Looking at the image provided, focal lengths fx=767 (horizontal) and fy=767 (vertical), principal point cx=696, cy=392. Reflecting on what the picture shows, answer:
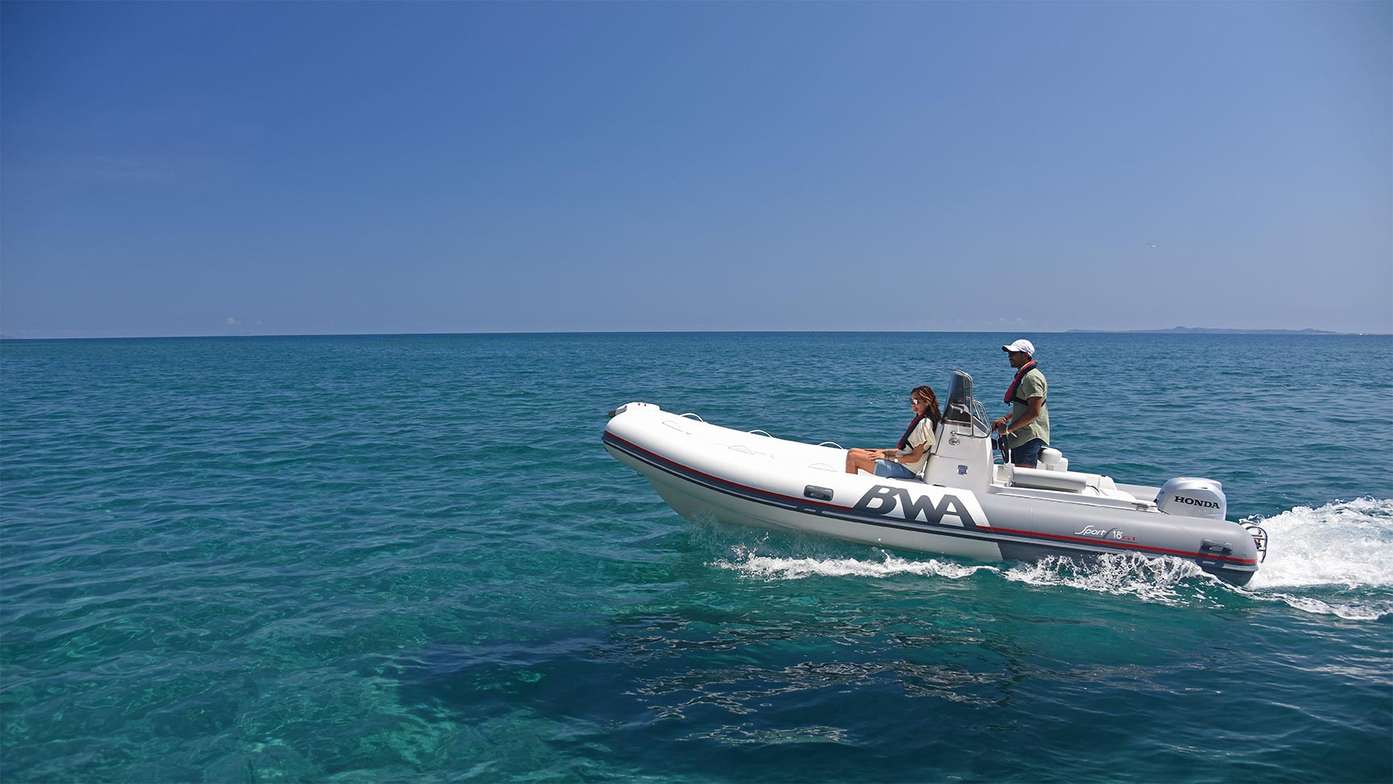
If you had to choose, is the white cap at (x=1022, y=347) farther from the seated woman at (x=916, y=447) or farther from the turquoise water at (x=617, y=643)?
the turquoise water at (x=617, y=643)

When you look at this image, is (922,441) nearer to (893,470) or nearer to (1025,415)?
(893,470)

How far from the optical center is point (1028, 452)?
27.3ft

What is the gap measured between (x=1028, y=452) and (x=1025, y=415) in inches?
18.4

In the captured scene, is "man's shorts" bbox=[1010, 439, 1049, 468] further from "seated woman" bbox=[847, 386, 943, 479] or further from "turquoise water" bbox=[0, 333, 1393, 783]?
"turquoise water" bbox=[0, 333, 1393, 783]

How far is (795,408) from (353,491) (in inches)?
533

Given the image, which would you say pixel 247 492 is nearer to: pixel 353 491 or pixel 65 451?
pixel 353 491

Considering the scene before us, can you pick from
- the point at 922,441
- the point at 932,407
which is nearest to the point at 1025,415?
the point at 932,407

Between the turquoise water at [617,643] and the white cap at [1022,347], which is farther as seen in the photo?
the white cap at [1022,347]

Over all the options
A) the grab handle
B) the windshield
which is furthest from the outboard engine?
the windshield

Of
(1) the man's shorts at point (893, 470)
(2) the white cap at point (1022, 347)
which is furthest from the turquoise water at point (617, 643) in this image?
(2) the white cap at point (1022, 347)

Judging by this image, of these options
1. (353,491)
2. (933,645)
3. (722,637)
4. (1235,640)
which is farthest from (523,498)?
(1235,640)

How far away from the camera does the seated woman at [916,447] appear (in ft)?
26.0

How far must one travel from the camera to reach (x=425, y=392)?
27859 mm

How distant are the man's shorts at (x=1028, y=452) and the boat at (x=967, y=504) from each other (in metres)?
0.10
